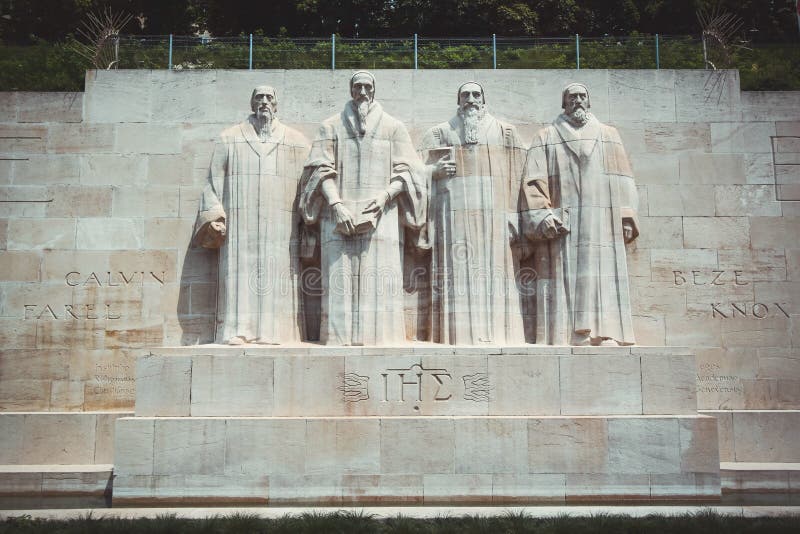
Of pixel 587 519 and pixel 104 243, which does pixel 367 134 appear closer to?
pixel 104 243

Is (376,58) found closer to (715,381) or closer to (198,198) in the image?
(198,198)

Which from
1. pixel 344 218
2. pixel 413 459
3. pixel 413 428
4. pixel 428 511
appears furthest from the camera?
pixel 344 218

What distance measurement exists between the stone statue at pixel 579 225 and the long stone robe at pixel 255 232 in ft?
12.7

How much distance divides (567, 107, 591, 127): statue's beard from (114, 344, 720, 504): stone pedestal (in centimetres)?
393

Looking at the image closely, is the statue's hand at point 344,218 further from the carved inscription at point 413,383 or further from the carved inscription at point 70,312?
the carved inscription at point 70,312

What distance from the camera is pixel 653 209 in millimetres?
15578

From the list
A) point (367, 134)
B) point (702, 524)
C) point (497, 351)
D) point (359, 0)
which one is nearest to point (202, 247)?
point (367, 134)

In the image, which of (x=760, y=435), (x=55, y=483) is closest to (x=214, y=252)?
(x=55, y=483)

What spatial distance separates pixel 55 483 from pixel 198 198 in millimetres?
5239

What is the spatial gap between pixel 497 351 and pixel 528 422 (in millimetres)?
1160

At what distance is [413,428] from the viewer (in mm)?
12398

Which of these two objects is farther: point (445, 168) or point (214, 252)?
point (214, 252)

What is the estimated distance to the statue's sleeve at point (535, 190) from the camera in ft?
A: 46.5

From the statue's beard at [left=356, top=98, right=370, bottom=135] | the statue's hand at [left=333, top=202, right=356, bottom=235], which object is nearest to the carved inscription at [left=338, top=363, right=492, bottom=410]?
the statue's hand at [left=333, top=202, right=356, bottom=235]
